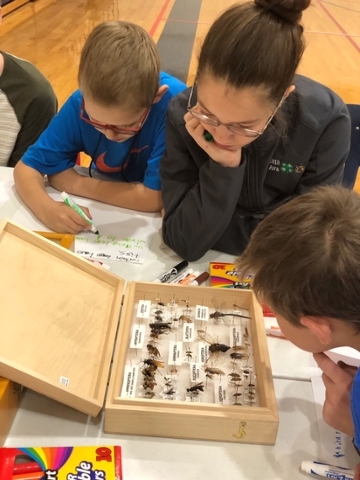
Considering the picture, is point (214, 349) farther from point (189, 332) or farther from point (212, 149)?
point (212, 149)

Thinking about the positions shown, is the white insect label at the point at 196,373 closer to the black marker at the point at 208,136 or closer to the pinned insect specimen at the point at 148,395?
the pinned insect specimen at the point at 148,395

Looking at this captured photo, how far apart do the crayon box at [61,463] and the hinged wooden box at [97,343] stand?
51mm

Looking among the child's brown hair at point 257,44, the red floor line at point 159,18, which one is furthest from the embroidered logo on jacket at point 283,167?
the red floor line at point 159,18

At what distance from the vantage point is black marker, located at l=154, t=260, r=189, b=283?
3.44ft

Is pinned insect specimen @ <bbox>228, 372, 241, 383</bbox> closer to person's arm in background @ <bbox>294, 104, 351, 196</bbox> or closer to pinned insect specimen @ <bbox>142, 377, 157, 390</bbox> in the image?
pinned insect specimen @ <bbox>142, 377, 157, 390</bbox>

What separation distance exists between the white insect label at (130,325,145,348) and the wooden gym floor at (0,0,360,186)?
2.31 metres

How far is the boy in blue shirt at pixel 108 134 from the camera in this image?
1091mm

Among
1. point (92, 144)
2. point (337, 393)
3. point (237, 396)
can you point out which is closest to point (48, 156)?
point (92, 144)

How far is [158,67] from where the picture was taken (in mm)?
1162

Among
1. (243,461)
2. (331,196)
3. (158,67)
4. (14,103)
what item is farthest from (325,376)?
(14,103)

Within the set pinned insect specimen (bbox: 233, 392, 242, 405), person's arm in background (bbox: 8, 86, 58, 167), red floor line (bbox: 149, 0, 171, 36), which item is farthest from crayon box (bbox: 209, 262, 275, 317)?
red floor line (bbox: 149, 0, 171, 36)

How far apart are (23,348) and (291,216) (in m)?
0.45

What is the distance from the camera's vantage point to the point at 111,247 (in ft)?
3.76

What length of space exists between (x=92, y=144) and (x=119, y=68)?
315 millimetres
